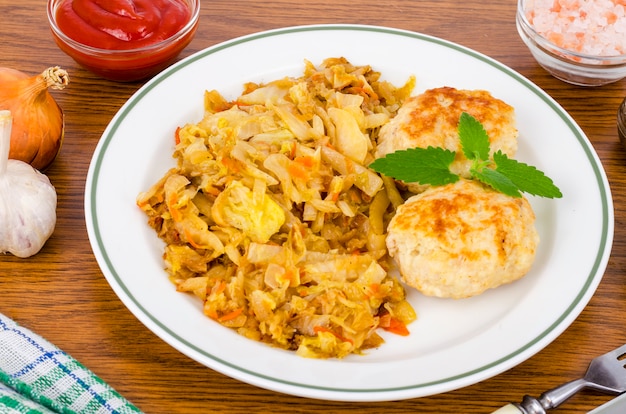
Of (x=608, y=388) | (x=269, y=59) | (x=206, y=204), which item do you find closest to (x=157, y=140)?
(x=206, y=204)

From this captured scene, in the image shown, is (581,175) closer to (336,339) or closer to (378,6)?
(336,339)

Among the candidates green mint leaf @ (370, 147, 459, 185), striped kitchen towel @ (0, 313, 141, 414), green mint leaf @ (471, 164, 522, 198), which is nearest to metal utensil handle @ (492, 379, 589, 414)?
green mint leaf @ (471, 164, 522, 198)

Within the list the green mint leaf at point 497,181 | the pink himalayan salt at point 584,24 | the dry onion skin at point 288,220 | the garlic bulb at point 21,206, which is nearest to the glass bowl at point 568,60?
the pink himalayan salt at point 584,24

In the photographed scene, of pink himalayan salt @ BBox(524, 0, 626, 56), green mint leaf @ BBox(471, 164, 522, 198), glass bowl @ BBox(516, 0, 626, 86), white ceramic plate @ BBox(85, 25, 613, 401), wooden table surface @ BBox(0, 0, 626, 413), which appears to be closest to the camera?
white ceramic plate @ BBox(85, 25, 613, 401)

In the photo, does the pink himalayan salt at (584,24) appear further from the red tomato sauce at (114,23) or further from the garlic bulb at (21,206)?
the garlic bulb at (21,206)

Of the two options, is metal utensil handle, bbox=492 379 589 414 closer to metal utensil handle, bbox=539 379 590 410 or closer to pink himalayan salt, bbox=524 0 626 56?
metal utensil handle, bbox=539 379 590 410
